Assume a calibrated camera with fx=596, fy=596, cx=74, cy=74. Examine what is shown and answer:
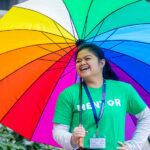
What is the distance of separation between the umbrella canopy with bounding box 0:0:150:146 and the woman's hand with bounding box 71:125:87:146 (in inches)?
29.4

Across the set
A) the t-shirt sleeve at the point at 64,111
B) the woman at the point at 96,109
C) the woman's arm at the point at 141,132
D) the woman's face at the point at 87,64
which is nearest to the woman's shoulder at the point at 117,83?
the woman at the point at 96,109

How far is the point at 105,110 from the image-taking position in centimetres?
421

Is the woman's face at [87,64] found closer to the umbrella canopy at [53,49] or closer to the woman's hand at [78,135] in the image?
the umbrella canopy at [53,49]

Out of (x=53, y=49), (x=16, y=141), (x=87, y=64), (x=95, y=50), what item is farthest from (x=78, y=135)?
(x=16, y=141)

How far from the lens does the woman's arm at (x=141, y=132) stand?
429 cm

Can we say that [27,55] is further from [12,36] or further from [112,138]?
[112,138]

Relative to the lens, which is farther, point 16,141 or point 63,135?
point 16,141

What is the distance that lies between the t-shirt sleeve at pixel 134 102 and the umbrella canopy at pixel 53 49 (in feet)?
1.05

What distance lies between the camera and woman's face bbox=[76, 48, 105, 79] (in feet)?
14.0

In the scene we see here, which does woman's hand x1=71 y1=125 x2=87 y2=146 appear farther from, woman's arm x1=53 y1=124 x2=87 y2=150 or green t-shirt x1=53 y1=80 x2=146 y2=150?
green t-shirt x1=53 y1=80 x2=146 y2=150

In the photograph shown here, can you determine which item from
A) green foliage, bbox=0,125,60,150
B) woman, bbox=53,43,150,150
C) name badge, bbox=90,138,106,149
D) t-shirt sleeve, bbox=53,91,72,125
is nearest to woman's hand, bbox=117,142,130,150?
woman, bbox=53,43,150,150

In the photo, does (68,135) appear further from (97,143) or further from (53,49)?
(53,49)

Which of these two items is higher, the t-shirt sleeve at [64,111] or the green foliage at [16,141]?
the t-shirt sleeve at [64,111]

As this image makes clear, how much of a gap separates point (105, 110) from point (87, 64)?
358 mm
